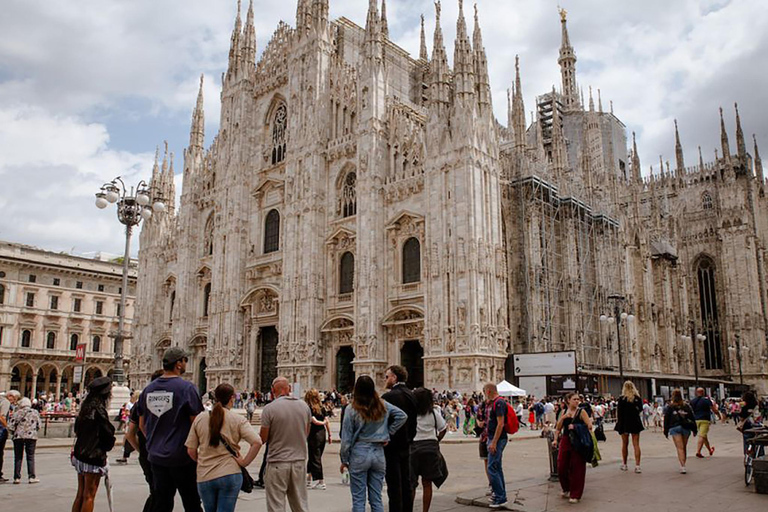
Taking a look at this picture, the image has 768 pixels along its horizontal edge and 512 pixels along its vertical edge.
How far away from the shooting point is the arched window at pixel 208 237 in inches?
1818

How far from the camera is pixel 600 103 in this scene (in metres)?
61.7

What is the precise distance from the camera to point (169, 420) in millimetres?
5816

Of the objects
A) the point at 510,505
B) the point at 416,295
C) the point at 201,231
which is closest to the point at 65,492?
the point at 510,505

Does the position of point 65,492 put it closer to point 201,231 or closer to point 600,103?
point 201,231

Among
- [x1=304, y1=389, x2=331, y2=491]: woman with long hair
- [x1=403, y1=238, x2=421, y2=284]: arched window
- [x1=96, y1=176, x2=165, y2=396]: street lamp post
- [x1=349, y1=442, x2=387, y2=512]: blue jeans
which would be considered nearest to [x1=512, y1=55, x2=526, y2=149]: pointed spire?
[x1=403, y1=238, x2=421, y2=284]: arched window

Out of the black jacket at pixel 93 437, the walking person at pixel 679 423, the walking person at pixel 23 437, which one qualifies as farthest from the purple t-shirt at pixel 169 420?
the walking person at pixel 679 423

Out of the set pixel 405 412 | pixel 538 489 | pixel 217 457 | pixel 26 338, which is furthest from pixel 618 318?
pixel 26 338

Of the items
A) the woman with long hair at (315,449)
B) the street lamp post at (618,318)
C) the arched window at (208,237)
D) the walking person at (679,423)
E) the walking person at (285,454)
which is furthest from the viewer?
the arched window at (208,237)

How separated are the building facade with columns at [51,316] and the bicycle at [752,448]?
182 feet

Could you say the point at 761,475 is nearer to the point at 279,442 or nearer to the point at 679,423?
the point at 679,423

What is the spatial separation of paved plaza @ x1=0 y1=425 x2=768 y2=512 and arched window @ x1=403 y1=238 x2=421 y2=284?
18317 millimetres

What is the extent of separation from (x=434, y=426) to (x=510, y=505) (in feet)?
5.88

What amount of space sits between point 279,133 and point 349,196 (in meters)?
8.61

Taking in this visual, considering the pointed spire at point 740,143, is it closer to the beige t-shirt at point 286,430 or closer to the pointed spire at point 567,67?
the pointed spire at point 567,67
